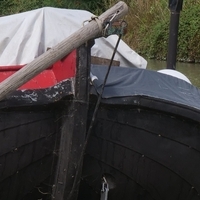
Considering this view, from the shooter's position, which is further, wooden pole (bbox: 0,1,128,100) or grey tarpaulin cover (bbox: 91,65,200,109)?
grey tarpaulin cover (bbox: 91,65,200,109)

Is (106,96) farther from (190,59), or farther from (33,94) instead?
(190,59)

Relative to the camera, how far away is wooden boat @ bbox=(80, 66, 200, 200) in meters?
4.48

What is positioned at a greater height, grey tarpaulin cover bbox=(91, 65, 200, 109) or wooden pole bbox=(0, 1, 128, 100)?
wooden pole bbox=(0, 1, 128, 100)

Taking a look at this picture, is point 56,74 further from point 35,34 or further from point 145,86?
point 35,34

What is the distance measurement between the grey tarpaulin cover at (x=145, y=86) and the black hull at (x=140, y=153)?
3.8 inches

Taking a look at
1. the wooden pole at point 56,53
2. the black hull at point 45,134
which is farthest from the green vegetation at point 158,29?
the wooden pole at point 56,53

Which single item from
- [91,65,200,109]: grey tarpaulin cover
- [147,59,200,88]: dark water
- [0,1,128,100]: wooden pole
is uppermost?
[0,1,128,100]: wooden pole

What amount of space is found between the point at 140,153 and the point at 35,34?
1774mm

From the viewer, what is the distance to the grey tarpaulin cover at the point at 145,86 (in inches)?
176

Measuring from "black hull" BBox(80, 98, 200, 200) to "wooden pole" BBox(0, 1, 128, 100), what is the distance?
48cm

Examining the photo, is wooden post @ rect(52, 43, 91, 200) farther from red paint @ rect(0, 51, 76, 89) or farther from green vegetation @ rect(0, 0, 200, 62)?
green vegetation @ rect(0, 0, 200, 62)

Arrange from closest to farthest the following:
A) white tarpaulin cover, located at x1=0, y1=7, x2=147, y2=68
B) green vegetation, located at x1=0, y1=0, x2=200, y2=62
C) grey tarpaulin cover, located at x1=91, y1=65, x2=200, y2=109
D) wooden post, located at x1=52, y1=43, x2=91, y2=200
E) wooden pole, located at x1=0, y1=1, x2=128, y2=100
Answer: wooden pole, located at x1=0, y1=1, x2=128, y2=100, wooden post, located at x1=52, y1=43, x2=91, y2=200, grey tarpaulin cover, located at x1=91, y1=65, x2=200, y2=109, white tarpaulin cover, located at x1=0, y1=7, x2=147, y2=68, green vegetation, located at x1=0, y1=0, x2=200, y2=62

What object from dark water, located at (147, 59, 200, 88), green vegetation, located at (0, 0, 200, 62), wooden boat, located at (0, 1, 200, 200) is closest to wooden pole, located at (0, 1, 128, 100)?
wooden boat, located at (0, 1, 200, 200)

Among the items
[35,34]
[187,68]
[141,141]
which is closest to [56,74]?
[141,141]
